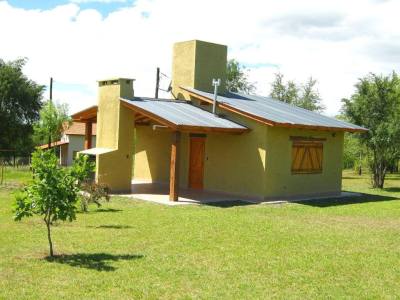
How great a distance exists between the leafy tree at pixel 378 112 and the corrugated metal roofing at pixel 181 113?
28.4ft

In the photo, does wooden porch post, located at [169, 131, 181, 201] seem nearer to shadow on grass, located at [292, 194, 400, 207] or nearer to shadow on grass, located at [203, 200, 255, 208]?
shadow on grass, located at [203, 200, 255, 208]

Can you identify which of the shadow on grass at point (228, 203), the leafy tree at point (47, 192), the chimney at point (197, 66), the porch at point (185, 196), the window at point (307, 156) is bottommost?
the shadow on grass at point (228, 203)

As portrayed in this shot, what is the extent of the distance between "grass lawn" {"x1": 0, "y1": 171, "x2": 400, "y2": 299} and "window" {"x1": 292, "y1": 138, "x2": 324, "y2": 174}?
4.72m

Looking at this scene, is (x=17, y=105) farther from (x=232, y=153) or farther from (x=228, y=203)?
(x=228, y=203)

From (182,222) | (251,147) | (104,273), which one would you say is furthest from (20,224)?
(251,147)

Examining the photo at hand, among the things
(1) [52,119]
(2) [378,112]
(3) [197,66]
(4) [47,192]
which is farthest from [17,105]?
(4) [47,192]

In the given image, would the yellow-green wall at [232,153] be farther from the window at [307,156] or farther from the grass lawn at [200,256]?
the grass lawn at [200,256]

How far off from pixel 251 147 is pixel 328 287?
10907mm

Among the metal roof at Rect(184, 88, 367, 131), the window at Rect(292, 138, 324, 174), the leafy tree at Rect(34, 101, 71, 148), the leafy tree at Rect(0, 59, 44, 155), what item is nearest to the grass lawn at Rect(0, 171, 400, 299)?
the metal roof at Rect(184, 88, 367, 131)

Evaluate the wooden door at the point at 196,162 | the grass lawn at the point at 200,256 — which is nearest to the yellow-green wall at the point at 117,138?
the wooden door at the point at 196,162

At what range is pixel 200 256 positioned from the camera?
8.95 meters

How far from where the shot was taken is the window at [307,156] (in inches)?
751

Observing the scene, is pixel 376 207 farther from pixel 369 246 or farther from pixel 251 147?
pixel 369 246

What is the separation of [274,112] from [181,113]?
382cm
